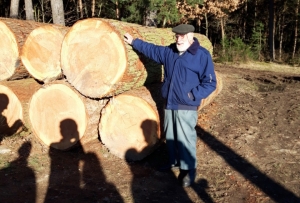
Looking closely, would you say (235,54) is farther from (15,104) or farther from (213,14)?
(15,104)

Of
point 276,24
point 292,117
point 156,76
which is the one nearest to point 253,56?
point 276,24

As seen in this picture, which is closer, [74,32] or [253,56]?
[74,32]

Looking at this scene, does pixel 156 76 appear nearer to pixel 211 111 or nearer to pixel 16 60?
pixel 211 111

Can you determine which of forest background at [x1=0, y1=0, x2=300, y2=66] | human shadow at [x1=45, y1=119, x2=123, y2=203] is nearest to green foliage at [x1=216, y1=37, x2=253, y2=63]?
forest background at [x1=0, y1=0, x2=300, y2=66]

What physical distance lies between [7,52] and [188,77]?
2941mm

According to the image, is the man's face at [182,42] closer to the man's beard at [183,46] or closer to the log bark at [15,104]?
the man's beard at [183,46]

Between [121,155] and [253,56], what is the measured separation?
13.3m

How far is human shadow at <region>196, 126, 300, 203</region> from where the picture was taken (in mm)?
4074

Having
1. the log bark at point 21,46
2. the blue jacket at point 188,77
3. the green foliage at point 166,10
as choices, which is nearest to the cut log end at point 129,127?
the blue jacket at point 188,77

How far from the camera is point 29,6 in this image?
41.2 feet

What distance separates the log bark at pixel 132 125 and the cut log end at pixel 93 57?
1.18 ft

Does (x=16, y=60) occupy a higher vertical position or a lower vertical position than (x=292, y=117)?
higher

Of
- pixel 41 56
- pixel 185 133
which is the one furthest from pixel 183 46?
pixel 41 56

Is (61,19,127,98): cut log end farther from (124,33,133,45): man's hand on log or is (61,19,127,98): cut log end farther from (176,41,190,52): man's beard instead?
(176,41,190,52): man's beard
